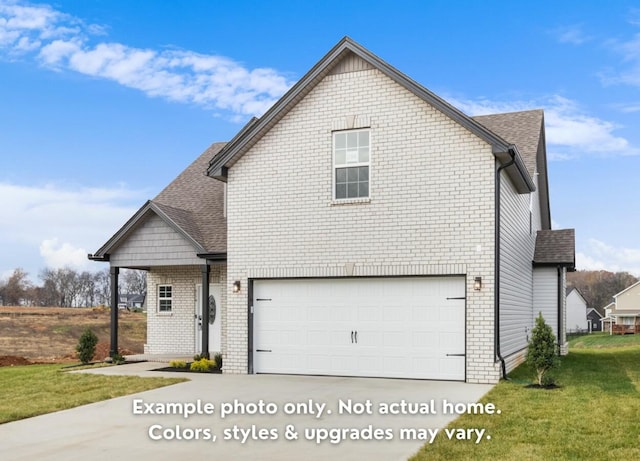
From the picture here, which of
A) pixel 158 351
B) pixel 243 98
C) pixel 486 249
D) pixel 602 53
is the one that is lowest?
pixel 158 351

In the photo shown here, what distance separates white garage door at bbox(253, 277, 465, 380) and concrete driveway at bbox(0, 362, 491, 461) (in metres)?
1.02

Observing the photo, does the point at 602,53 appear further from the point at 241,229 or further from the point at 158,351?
the point at 158,351

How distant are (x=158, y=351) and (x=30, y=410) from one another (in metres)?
10.2

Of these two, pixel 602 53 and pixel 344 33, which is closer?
pixel 344 33

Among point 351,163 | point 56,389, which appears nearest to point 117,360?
point 56,389

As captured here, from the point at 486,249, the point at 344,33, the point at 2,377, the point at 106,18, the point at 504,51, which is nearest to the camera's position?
the point at 486,249

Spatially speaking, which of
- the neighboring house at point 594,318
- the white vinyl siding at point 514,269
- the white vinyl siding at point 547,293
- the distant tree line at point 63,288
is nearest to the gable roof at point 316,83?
the white vinyl siding at point 514,269

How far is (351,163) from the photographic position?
15.0 m

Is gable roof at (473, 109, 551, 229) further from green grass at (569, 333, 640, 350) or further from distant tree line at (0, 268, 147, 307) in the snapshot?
distant tree line at (0, 268, 147, 307)

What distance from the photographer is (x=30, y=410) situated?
10.6 meters

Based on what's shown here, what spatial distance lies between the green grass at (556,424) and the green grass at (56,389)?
6.32 metres

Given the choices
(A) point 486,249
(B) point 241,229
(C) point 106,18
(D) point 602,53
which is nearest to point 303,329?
(B) point 241,229

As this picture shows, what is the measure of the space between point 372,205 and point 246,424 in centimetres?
656

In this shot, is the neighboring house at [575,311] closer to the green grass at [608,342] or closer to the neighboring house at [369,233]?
the green grass at [608,342]
